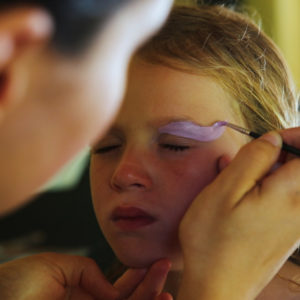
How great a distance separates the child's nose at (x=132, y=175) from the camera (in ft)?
2.71

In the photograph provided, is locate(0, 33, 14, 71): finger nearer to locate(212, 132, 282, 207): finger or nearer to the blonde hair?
locate(212, 132, 282, 207): finger

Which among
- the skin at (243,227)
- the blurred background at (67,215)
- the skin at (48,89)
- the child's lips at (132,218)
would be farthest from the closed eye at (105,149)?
the blurred background at (67,215)

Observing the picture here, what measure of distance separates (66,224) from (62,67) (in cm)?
179

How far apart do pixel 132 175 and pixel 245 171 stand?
0.21 metres

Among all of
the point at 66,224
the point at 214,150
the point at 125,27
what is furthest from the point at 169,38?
the point at 66,224

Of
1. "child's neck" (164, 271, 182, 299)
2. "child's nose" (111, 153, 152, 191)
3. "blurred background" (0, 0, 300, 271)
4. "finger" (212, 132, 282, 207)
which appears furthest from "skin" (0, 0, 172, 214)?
"blurred background" (0, 0, 300, 271)

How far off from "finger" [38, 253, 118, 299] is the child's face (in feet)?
0.18

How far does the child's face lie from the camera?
0.83 meters

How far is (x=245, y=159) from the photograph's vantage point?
688mm

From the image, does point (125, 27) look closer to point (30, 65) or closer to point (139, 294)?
point (30, 65)

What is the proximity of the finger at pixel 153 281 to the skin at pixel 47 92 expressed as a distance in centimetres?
47

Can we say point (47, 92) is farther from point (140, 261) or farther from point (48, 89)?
point (140, 261)

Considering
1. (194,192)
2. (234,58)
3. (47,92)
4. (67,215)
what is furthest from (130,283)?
(67,215)

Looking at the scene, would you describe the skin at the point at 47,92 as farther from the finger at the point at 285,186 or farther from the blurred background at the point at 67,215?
the blurred background at the point at 67,215
